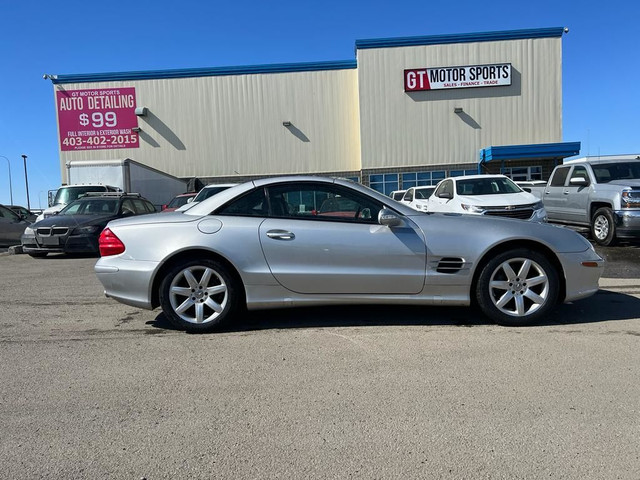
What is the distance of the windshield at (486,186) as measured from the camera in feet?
39.0

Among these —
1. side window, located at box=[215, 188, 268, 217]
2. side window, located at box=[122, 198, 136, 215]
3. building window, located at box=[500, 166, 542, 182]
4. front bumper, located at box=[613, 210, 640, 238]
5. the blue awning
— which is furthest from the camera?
building window, located at box=[500, 166, 542, 182]

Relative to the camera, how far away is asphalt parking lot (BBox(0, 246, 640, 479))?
250cm

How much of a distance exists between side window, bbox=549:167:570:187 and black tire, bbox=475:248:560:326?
8.15m

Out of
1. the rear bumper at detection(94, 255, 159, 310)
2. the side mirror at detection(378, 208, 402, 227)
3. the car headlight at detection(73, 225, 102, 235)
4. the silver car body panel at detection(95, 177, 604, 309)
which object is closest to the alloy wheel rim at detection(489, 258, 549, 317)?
the silver car body panel at detection(95, 177, 604, 309)

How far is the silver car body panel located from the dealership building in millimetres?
22021

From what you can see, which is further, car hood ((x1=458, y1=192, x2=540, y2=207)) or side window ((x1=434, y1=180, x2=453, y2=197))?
side window ((x1=434, y1=180, x2=453, y2=197))

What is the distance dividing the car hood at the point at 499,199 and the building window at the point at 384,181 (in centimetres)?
1614

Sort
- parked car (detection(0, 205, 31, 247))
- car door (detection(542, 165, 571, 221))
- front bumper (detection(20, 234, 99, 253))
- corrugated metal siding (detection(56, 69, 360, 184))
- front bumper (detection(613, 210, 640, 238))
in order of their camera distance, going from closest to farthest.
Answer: front bumper (detection(613, 210, 640, 238)) → front bumper (detection(20, 234, 99, 253)) → car door (detection(542, 165, 571, 221)) → parked car (detection(0, 205, 31, 247)) → corrugated metal siding (detection(56, 69, 360, 184))

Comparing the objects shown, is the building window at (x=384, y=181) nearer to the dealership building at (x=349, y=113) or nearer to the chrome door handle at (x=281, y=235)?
the dealership building at (x=349, y=113)

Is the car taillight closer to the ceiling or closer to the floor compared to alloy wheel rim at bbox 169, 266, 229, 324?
closer to the ceiling

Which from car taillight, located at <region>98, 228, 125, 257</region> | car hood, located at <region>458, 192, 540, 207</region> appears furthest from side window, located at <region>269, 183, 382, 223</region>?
car hood, located at <region>458, 192, 540, 207</region>

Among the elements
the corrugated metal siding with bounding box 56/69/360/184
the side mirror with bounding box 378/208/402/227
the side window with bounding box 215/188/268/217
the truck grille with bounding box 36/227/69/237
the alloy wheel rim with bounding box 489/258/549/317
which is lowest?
the alloy wheel rim with bounding box 489/258/549/317

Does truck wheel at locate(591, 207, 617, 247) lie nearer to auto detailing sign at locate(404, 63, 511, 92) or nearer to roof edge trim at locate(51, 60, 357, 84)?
auto detailing sign at locate(404, 63, 511, 92)

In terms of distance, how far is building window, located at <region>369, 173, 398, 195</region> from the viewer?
27.6 m
